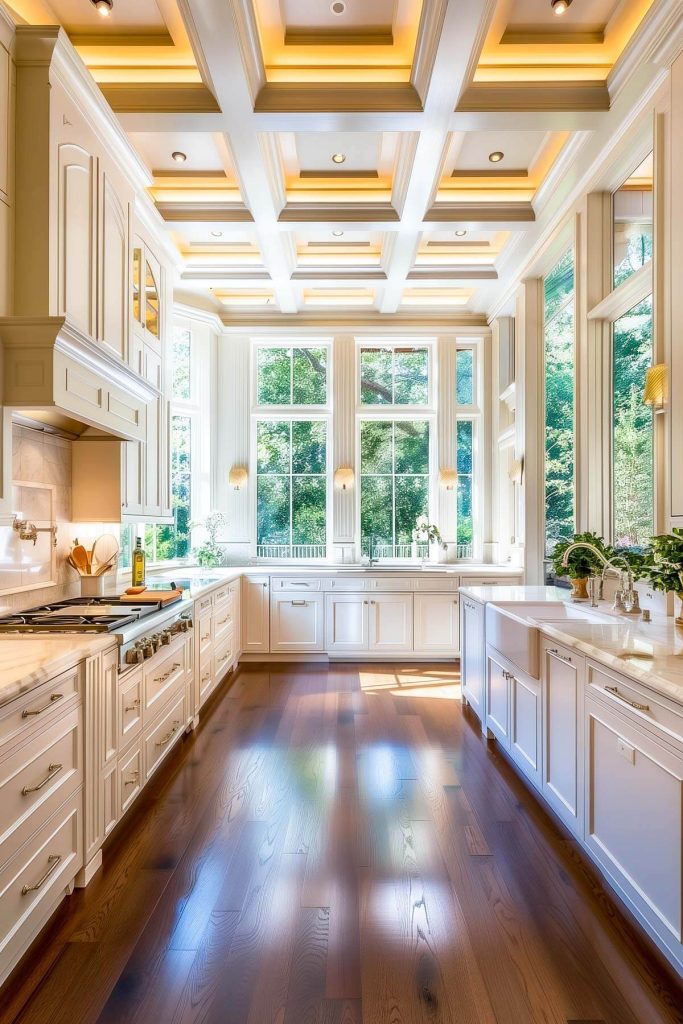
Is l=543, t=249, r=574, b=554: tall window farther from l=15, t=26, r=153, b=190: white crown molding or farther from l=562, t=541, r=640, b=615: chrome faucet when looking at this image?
l=15, t=26, r=153, b=190: white crown molding

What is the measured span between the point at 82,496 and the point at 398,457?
3.59 meters

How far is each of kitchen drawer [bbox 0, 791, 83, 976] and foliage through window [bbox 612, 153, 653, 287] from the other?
378 centimetres

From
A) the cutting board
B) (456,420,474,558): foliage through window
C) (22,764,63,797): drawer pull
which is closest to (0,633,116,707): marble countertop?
(22,764,63,797): drawer pull

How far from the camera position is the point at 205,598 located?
152 inches

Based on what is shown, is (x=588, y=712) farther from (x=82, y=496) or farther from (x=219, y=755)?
(x=82, y=496)

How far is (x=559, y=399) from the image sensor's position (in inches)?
170

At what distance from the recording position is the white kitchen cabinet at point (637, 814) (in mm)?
1528

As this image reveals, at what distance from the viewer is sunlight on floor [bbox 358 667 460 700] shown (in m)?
4.33

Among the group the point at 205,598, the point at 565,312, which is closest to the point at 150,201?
the point at 205,598

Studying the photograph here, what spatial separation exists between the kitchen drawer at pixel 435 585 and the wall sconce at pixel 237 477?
206 centimetres

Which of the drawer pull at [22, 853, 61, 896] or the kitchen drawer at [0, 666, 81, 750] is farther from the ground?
the kitchen drawer at [0, 666, 81, 750]

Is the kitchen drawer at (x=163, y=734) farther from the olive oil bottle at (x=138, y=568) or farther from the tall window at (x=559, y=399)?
the tall window at (x=559, y=399)

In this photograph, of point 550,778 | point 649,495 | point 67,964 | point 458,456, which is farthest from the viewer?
point 458,456

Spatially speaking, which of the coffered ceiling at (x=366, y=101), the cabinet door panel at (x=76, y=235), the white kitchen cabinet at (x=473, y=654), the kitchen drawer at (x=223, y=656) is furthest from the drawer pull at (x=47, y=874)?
the coffered ceiling at (x=366, y=101)
